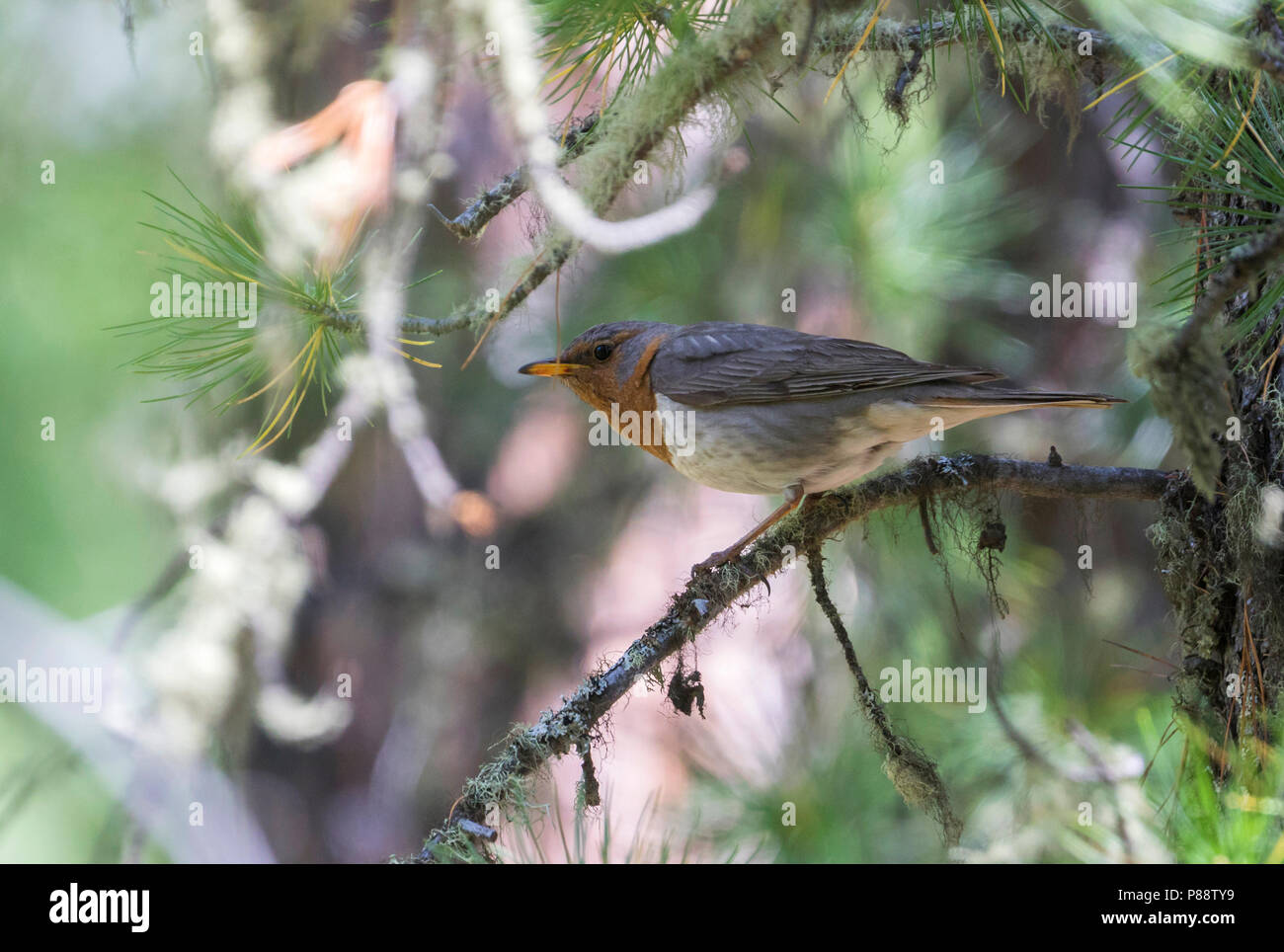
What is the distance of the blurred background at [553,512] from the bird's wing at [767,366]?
1.59 ft

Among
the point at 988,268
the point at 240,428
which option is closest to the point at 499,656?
the point at 240,428

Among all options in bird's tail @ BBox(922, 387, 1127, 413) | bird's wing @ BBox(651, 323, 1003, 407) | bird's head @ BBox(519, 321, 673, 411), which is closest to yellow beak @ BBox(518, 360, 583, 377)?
bird's head @ BBox(519, 321, 673, 411)

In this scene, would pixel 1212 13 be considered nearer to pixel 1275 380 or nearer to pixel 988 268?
pixel 1275 380

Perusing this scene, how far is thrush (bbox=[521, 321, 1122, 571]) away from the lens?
2.17m

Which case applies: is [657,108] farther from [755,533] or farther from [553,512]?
[553,512]

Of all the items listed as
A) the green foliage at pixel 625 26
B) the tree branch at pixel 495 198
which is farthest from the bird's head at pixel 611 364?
the green foliage at pixel 625 26

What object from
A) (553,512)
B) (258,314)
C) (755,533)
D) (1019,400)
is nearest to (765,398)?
(755,533)

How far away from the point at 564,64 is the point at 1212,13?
1.09 meters

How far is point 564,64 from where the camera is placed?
178 cm

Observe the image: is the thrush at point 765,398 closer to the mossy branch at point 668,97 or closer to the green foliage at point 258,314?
the green foliage at point 258,314

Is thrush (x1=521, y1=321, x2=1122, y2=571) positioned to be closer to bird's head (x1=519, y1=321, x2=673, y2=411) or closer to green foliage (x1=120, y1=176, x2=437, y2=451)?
bird's head (x1=519, y1=321, x2=673, y2=411)

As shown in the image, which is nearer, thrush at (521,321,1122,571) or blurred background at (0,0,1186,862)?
thrush at (521,321,1122,571)

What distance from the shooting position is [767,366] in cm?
237

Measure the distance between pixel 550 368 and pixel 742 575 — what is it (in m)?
0.76
